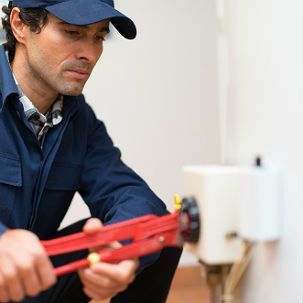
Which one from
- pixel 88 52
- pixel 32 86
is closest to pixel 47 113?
pixel 32 86

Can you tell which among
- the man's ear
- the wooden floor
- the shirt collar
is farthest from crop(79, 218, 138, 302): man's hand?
the wooden floor

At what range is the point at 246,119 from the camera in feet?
2.02

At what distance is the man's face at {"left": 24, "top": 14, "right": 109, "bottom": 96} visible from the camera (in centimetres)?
91

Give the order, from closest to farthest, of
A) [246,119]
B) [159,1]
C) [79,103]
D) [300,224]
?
[300,224], [246,119], [79,103], [159,1]

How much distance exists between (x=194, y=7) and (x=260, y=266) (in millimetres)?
1216

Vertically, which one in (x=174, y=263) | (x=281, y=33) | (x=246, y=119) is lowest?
(x=174, y=263)

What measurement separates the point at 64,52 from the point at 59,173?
28cm

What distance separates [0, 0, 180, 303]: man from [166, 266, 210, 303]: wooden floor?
58 cm

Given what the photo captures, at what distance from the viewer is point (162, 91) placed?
5.20 feet

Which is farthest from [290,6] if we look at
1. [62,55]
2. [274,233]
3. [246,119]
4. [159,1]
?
Answer: [159,1]

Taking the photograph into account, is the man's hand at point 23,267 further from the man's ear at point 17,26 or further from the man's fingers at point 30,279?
the man's ear at point 17,26

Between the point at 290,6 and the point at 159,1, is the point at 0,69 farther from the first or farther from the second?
the point at 159,1

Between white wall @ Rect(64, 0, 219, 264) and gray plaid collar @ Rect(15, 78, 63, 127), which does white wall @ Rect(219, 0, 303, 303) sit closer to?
gray plaid collar @ Rect(15, 78, 63, 127)

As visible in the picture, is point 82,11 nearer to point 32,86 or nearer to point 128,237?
point 32,86
